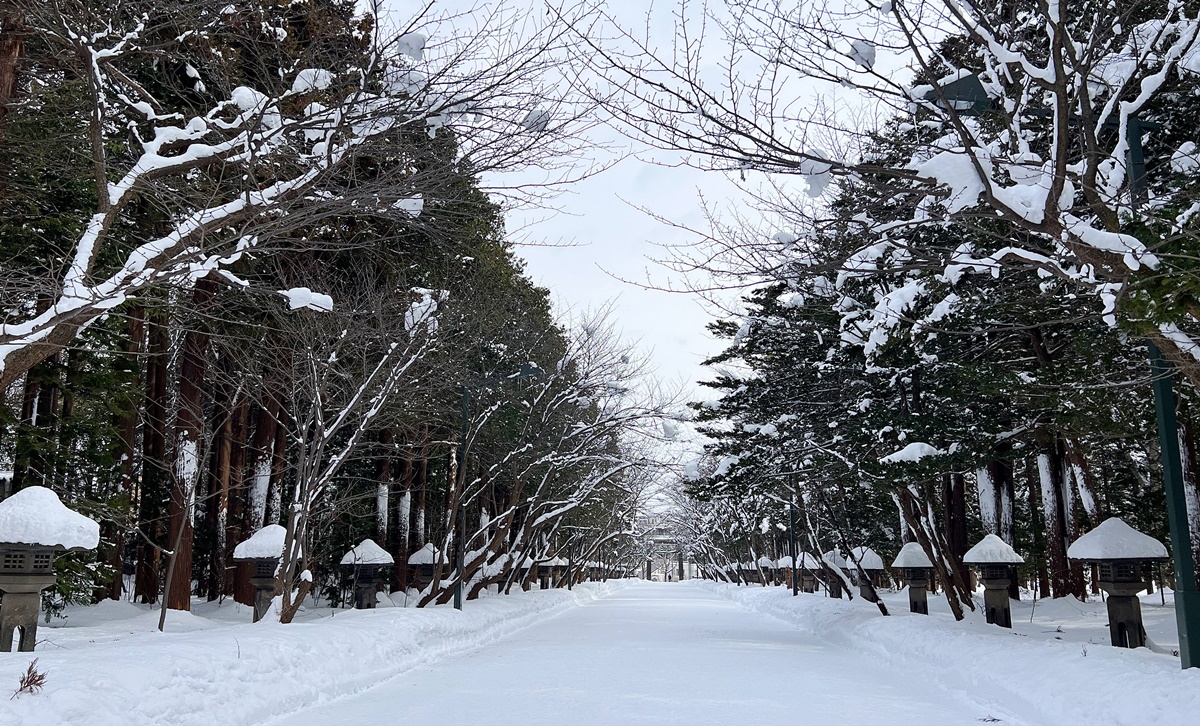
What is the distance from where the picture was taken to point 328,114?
288 inches

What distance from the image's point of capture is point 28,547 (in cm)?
807

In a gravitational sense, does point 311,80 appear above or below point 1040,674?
above

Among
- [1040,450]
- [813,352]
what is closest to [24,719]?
[813,352]

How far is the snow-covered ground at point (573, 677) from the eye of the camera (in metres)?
6.55

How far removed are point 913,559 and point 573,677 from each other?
8.89 meters

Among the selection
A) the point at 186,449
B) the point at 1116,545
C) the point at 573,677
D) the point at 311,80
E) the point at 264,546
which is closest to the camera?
the point at 311,80

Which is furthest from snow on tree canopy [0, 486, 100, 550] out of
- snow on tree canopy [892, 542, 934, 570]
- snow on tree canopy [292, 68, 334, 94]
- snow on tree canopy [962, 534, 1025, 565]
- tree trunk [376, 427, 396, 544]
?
snow on tree canopy [892, 542, 934, 570]

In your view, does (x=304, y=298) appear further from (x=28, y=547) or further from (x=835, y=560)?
(x=835, y=560)

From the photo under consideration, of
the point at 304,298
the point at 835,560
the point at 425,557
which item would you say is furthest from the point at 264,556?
the point at 835,560

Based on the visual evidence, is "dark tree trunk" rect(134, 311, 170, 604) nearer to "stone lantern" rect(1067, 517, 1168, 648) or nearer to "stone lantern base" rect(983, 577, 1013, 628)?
"stone lantern base" rect(983, 577, 1013, 628)

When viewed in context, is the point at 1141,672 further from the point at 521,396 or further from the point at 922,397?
the point at 521,396

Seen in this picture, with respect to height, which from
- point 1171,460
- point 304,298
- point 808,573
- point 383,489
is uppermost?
point 304,298

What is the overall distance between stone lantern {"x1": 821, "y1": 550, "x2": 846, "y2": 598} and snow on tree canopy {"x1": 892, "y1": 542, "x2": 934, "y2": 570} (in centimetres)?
746

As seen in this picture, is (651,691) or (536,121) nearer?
(536,121)
